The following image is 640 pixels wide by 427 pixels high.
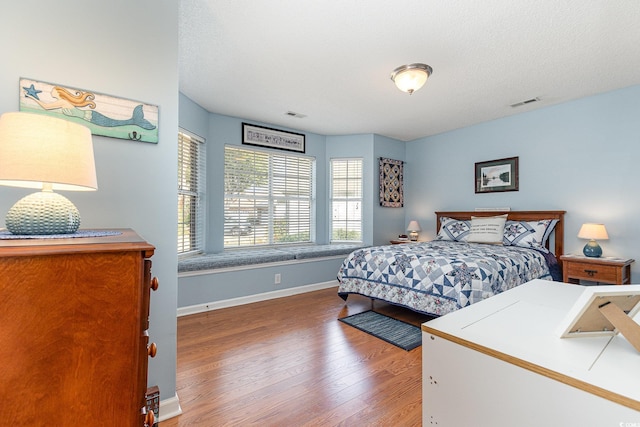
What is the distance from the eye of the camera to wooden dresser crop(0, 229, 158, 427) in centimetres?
65

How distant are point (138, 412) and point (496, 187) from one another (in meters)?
4.67

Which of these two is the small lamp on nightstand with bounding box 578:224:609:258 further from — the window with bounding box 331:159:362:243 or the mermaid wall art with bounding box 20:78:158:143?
the mermaid wall art with bounding box 20:78:158:143

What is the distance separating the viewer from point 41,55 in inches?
51.6

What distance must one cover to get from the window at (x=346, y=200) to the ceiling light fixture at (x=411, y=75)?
7.75ft

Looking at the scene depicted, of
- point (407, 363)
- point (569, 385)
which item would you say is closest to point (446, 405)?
point (569, 385)

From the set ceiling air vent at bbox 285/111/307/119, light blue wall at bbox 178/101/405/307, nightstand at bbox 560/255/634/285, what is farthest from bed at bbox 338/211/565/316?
ceiling air vent at bbox 285/111/307/119

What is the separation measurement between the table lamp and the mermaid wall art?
467mm

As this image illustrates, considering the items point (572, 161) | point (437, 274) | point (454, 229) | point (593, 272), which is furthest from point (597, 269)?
point (437, 274)

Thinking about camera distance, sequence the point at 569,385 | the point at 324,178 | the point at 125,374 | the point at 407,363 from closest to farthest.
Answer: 1. the point at 569,385
2. the point at 125,374
3. the point at 407,363
4. the point at 324,178

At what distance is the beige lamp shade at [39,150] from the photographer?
875 millimetres

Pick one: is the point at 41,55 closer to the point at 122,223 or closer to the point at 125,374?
the point at 122,223

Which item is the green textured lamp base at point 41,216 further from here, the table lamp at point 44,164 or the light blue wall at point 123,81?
the light blue wall at point 123,81

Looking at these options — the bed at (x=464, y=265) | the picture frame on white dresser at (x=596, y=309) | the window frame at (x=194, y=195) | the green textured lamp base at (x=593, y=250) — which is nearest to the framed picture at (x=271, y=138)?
the window frame at (x=194, y=195)

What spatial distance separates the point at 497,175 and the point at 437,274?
2.45m
